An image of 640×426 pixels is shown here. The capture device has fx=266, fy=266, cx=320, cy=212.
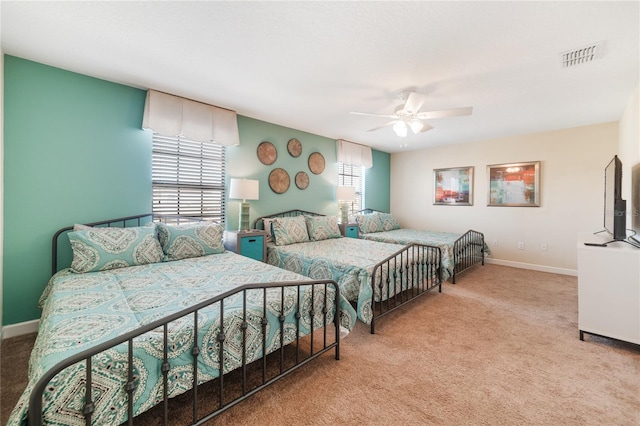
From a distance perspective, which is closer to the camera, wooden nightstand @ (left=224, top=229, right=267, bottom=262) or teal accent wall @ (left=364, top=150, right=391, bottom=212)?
wooden nightstand @ (left=224, top=229, right=267, bottom=262)

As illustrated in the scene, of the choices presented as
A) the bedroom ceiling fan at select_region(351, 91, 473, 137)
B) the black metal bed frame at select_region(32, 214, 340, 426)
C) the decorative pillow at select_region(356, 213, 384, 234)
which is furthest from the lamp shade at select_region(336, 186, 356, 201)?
the black metal bed frame at select_region(32, 214, 340, 426)

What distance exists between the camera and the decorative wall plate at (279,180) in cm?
440

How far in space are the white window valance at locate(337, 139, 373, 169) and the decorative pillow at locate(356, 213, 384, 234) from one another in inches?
46.2

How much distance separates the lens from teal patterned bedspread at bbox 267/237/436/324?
2.61 meters

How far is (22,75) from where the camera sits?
8.11 feet

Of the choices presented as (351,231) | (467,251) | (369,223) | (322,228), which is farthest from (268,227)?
(467,251)

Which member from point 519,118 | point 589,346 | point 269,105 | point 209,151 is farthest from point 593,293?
point 209,151

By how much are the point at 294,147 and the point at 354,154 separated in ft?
5.06

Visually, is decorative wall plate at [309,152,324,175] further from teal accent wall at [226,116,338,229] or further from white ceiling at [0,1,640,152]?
white ceiling at [0,1,640,152]

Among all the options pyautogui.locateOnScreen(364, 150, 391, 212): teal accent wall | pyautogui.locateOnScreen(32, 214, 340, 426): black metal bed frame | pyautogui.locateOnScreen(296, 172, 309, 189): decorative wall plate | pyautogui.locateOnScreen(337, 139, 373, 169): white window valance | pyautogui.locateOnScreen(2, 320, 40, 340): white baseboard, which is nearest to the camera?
pyautogui.locateOnScreen(32, 214, 340, 426): black metal bed frame

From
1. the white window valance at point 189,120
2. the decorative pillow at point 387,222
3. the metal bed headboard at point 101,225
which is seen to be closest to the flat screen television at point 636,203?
the decorative pillow at point 387,222

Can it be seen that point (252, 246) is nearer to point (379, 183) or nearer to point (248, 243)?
point (248, 243)

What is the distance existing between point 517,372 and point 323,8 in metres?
2.97

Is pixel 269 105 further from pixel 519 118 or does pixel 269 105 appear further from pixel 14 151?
pixel 519 118
